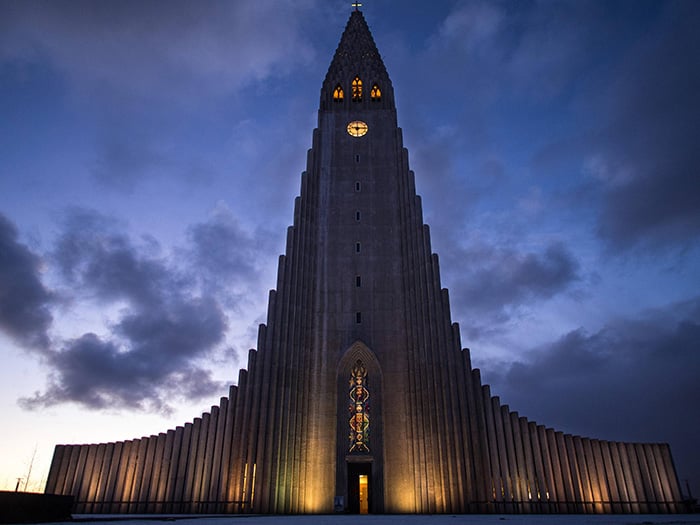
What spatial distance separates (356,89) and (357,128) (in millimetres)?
4446

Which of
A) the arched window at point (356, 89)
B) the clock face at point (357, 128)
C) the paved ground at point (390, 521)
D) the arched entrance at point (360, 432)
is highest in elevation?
the arched window at point (356, 89)

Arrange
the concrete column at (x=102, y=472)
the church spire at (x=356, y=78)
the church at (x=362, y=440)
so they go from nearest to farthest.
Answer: the church at (x=362, y=440) → the concrete column at (x=102, y=472) → the church spire at (x=356, y=78)

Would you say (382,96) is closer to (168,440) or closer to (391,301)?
(391,301)

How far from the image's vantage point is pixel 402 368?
26.2m

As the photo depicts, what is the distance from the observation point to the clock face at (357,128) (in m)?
34.2

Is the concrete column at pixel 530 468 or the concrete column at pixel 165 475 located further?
the concrete column at pixel 165 475

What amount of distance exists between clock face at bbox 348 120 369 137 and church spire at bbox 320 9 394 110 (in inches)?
79.1

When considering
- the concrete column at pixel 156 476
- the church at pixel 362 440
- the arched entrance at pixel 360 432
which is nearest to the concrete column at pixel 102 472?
the church at pixel 362 440

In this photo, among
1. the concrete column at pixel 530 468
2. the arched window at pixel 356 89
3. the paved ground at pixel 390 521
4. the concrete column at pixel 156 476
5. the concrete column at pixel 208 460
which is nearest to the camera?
the paved ground at pixel 390 521

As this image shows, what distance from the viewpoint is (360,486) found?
2486 cm

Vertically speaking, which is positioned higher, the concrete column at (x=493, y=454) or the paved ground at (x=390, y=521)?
the concrete column at (x=493, y=454)

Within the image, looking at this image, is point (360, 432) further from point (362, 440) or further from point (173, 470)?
point (173, 470)

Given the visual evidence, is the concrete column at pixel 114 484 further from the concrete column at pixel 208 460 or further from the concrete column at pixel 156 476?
the concrete column at pixel 208 460

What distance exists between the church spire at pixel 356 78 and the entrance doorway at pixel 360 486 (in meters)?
25.0
